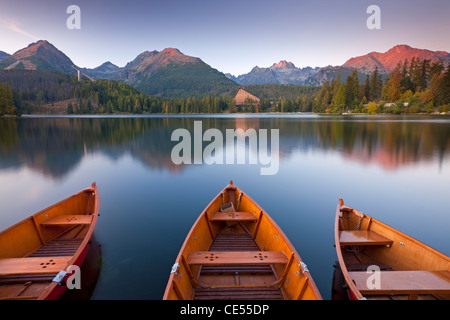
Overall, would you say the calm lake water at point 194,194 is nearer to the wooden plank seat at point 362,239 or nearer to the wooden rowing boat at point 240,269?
the wooden plank seat at point 362,239

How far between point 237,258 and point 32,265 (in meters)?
5.24

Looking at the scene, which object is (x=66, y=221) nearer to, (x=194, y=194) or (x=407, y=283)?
(x=194, y=194)

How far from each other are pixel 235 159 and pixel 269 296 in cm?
2241

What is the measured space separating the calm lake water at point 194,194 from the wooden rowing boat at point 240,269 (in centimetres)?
188

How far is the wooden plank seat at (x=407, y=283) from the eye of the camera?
518 centimetres

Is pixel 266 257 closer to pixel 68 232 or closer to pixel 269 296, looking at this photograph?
pixel 269 296

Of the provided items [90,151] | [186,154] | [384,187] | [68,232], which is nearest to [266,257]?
[68,232]

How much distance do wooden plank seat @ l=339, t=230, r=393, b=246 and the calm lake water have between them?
1.68 metres

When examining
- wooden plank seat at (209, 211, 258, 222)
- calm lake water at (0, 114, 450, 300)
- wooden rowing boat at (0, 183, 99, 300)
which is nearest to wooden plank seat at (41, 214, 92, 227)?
wooden rowing boat at (0, 183, 99, 300)

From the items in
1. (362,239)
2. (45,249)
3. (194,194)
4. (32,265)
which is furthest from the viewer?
(194,194)

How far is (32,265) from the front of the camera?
5.96 meters

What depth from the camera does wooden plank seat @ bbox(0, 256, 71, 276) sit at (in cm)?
572

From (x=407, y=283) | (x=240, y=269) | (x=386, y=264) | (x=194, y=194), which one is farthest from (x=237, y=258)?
(x=194, y=194)
